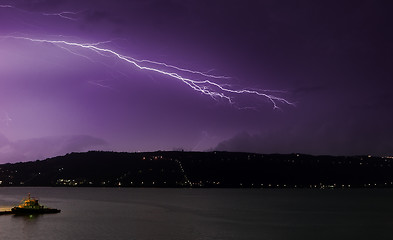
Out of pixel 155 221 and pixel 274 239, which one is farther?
pixel 155 221

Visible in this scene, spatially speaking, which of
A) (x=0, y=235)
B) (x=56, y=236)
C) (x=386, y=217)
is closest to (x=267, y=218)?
(x=386, y=217)

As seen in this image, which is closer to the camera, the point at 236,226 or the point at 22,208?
the point at 236,226

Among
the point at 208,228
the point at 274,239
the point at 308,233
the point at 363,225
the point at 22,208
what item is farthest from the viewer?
the point at 22,208

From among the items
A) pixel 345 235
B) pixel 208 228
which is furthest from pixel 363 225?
pixel 208 228

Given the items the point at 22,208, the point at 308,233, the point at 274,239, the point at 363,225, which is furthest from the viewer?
the point at 22,208

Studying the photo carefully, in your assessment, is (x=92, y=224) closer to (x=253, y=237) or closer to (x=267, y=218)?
(x=253, y=237)

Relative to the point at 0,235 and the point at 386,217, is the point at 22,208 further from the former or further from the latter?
the point at 386,217

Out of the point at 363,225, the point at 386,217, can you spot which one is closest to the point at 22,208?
the point at 363,225

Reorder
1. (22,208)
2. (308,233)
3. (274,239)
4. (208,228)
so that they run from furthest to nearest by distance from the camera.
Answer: (22,208) < (208,228) < (308,233) < (274,239)

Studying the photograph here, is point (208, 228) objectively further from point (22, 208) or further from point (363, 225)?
point (22, 208)
